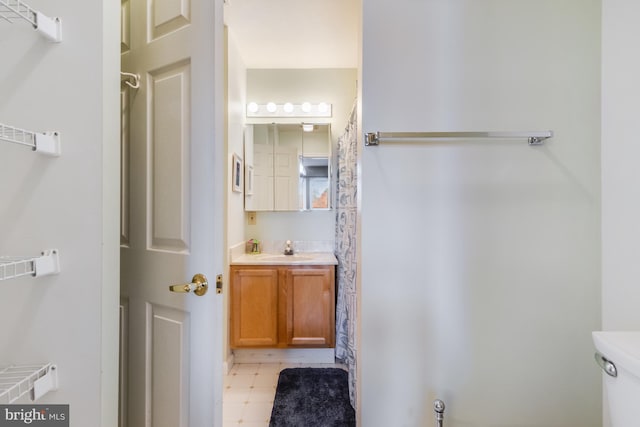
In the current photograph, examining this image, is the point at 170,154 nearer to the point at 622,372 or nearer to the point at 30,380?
the point at 30,380

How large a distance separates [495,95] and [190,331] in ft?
4.93

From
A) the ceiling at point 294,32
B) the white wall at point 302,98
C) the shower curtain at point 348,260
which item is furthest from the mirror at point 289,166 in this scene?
the ceiling at point 294,32

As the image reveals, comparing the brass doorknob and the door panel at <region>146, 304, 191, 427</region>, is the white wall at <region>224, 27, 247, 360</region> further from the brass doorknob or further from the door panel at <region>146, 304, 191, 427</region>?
the brass doorknob

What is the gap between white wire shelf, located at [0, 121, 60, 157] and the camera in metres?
0.57

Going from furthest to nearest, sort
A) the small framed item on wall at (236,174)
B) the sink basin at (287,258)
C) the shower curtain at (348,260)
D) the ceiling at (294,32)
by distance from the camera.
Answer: the sink basin at (287,258) → the small framed item on wall at (236,174) → the ceiling at (294,32) → the shower curtain at (348,260)

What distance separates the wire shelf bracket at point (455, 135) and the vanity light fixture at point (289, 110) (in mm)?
1592

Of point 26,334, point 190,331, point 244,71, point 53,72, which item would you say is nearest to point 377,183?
point 190,331

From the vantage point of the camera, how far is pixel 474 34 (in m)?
1.09

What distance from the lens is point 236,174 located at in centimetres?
221

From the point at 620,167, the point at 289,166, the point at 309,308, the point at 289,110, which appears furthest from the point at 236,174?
the point at 620,167

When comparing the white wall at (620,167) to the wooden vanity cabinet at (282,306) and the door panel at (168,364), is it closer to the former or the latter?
the wooden vanity cabinet at (282,306)

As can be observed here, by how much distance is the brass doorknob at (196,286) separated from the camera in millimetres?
775

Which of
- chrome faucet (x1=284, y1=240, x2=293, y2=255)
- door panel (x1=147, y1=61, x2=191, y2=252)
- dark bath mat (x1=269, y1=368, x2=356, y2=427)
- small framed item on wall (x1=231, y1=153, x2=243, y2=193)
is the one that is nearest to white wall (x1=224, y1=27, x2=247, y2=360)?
small framed item on wall (x1=231, y1=153, x2=243, y2=193)

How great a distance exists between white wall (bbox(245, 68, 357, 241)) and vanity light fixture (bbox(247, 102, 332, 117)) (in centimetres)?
7
